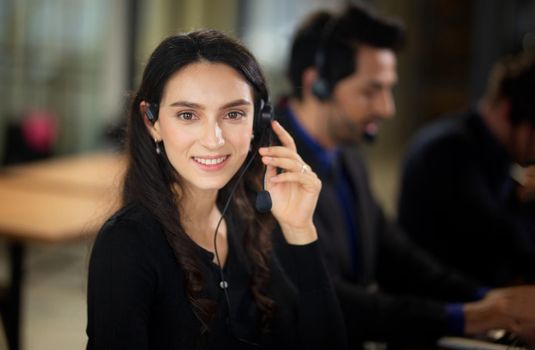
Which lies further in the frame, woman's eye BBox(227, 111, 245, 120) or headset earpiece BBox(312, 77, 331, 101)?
headset earpiece BBox(312, 77, 331, 101)

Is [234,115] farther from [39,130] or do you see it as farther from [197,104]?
[39,130]

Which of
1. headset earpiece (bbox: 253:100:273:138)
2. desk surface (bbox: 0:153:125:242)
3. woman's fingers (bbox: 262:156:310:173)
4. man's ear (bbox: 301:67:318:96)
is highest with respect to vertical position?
headset earpiece (bbox: 253:100:273:138)

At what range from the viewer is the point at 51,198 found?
2.83 metres

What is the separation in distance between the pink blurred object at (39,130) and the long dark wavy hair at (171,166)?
352 cm

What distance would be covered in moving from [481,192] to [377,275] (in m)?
0.54

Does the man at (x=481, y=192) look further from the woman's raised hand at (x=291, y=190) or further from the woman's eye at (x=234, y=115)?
the woman's eye at (x=234, y=115)

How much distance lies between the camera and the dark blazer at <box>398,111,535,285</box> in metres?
2.30

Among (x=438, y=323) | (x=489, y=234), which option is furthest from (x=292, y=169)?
(x=489, y=234)

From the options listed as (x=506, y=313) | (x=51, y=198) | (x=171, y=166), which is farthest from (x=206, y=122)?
(x=51, y=198)

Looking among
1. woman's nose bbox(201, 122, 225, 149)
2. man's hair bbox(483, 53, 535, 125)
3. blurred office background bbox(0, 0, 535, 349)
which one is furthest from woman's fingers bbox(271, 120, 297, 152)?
blurred office background bbox(0, 0, 535, 349)

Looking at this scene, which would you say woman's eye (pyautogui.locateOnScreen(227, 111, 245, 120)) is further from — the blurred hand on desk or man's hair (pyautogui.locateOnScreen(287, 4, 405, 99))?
man's hair (pyautogui.locateOnScreen(287, 4, 405, 99))

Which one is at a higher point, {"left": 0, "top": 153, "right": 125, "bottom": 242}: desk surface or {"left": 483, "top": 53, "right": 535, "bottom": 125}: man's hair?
{"left": 483, "top": 53, "right": 535, "bottom": 125}: man's hair

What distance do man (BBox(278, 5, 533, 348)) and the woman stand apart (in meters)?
0.49

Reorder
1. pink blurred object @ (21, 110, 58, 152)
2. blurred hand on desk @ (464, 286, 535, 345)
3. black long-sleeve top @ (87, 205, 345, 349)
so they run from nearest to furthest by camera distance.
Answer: black long-sleeve top @ (87, 205, 345, 349) < blurred hand on desk @ (464, 286, 535, 345) < pink blurred object @ (21, 110, 58, 152)
